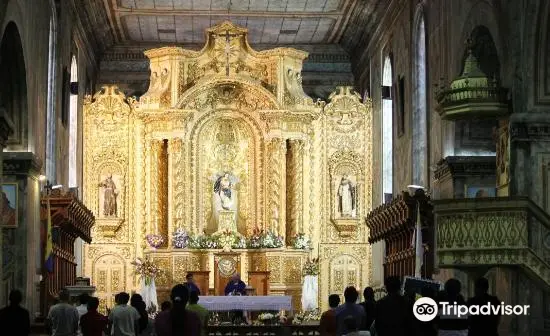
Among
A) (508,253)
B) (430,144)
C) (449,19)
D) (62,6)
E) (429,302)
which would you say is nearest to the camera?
(429,302)

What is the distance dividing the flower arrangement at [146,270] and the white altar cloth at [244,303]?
22.6ft

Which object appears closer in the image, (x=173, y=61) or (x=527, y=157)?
(x=527, y=157)

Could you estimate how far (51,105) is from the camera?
30.8 m

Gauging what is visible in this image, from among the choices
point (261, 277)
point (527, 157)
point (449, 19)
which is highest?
point (449, 19)

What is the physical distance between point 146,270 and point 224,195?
450cm

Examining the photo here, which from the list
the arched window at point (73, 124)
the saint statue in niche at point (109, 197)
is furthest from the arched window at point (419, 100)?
the saint statue in niche at point (109, 197)

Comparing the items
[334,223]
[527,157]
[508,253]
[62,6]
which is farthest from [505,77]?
[334,223]

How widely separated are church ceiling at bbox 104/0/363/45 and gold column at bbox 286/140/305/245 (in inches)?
155

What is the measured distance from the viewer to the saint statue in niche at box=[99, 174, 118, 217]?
38.0 metres

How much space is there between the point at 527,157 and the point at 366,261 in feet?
54.4

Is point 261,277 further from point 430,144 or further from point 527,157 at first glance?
point 527,157

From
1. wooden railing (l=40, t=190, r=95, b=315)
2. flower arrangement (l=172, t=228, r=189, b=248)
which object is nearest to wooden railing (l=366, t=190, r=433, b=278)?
flower arrangement (l=172, t=228, r=189, b=248)

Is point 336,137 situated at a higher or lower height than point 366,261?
higher

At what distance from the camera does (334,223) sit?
126 feet
